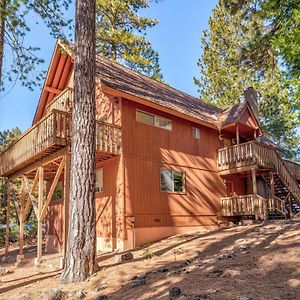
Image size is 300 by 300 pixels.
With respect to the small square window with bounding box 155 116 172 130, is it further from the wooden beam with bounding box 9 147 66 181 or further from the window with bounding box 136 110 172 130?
the wooden beam with bounding box 9 147 66 181

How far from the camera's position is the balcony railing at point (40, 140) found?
35.1 feet

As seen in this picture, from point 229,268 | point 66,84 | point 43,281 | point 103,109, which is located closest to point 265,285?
point 229,268

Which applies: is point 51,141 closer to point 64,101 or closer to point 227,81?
point 64,101

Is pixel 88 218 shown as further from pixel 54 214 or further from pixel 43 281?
pixel 54 214

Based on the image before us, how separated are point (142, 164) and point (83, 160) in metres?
5.56

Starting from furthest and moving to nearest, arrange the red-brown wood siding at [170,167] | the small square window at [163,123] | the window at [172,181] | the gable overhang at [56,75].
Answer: the gable overhang at [56,75] < the small square window at [163,123] < the window at [172,181] < the red-brown wood siding at [170,167]

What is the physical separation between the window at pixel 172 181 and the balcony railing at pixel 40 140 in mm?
5002

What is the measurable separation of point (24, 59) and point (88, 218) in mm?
5730

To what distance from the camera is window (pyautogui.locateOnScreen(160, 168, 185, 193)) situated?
1414cm

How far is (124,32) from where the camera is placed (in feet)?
87.0

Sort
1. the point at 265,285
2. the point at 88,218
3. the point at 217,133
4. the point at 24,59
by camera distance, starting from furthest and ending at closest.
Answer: the point at 217,133 < the point at 24,59 < the point at 88,218 < the point at 265,285

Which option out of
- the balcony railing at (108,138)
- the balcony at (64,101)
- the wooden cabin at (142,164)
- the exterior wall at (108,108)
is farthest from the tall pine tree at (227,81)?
the balcony railing at (108,138)

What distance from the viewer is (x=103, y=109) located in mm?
14258

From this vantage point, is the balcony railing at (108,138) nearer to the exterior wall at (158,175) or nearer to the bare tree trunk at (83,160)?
the exterior wall at (158,175)
